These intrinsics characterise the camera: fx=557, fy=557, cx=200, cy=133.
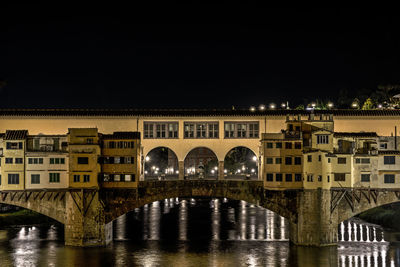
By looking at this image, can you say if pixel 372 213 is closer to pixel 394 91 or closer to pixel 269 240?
pixel 269 240

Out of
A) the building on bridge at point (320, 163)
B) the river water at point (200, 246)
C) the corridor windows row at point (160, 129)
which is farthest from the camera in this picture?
the corridor windows row at point (160, 129)

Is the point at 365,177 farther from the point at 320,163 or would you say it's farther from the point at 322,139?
the point at 322,139

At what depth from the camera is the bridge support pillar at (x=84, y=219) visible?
4819 centimetres

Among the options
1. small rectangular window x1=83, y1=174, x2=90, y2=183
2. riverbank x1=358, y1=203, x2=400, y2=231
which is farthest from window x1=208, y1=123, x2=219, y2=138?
riverbank x1=358, y1=203, x2=400, y2=231

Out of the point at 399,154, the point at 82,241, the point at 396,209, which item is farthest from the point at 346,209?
the point at 82,241

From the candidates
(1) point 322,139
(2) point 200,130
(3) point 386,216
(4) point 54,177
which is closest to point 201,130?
(2) point 200,130

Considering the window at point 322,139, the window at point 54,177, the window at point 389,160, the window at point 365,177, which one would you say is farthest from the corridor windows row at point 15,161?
the window at point 389,160

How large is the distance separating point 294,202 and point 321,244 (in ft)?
13.9

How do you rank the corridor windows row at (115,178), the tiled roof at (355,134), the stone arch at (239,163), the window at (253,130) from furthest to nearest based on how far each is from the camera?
the stone arch at (239,163)
the window at (253,130)
the tiled roof at (355,134)
the corridor windows row at (115,178)

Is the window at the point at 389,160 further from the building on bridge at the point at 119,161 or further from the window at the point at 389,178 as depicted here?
the building on bridge at the point at 119,161

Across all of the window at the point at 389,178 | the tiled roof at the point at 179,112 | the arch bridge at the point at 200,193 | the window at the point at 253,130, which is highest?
the tiled roof at the point at 179,112

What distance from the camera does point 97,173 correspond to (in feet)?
160

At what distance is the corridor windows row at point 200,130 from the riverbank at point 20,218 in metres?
20.3

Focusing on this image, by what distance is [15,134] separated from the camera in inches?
1953
